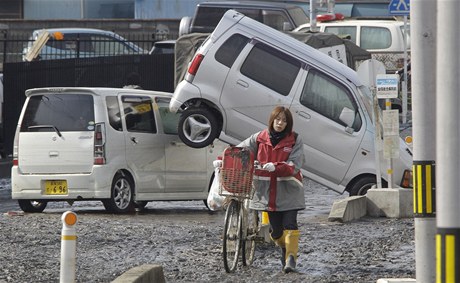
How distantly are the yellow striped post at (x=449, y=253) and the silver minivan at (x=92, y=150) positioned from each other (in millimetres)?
11623

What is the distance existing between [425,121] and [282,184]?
3408mm

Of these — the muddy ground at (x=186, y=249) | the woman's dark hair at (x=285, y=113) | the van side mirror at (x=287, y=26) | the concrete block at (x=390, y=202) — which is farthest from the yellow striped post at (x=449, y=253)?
the van side mirror at (x=287, y=26)

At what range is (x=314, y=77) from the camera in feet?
58.8

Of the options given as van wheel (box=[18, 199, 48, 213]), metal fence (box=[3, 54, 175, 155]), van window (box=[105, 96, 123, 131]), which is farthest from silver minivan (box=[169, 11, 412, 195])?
metal fence (box=[3, 54, 175, 155])

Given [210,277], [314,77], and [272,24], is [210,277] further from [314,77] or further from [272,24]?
[272,24]

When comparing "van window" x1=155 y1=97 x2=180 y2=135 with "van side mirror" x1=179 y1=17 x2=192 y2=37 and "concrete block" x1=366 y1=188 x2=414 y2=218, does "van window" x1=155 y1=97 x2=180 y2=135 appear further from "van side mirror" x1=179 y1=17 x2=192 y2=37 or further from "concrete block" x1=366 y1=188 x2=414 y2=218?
"van side mirror" x1=179 y1=17 x2=192 y2=37

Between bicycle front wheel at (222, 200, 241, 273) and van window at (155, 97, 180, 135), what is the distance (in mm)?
6285

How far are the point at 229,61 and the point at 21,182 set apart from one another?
3212mm

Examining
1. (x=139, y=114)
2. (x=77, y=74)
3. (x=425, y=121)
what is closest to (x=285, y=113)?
(x=425, y=121)

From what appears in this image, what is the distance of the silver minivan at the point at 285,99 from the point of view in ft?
57.8

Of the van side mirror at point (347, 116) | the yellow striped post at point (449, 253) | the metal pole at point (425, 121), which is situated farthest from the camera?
the van side mirror at point (347, 116)

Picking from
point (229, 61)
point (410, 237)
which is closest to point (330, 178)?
point (229, 61)

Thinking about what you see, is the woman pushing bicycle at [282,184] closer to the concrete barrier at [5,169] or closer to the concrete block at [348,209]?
the concrete block at [348,209]

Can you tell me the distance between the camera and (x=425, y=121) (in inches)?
333
